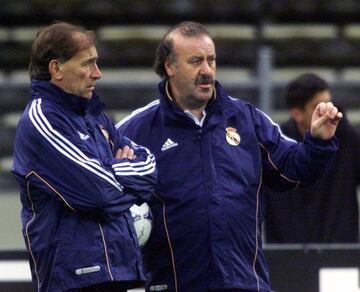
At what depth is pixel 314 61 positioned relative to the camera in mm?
11273

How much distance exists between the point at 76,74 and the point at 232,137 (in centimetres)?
74

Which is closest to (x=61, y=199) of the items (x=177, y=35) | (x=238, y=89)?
(x=177, y=35)

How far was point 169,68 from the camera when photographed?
4988 millimetres

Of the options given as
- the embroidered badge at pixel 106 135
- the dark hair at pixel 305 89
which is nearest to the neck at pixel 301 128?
the dark hair at pixel 305 89

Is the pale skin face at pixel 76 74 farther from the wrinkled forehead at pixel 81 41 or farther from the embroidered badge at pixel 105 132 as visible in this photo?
the embroidered badge at pixel 105 132

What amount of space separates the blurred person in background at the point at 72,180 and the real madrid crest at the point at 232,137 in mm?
441

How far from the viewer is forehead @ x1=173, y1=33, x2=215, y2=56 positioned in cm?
486

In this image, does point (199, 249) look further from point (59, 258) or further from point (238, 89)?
point (238, 89)

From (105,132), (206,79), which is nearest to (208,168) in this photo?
(206,79)

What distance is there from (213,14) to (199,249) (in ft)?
22.5

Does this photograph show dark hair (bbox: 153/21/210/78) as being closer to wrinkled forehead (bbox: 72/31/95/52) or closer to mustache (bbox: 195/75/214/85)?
mustache (bbox: 195/75/214/85)

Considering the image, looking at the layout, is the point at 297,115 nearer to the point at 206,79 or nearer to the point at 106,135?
the point at 206,79

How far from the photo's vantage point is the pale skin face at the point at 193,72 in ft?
15.8

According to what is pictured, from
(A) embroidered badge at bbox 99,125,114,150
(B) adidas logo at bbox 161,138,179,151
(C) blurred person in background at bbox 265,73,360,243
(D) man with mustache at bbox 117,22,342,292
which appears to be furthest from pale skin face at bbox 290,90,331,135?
(A) embroidered badge at bbox 99,125,114,150
